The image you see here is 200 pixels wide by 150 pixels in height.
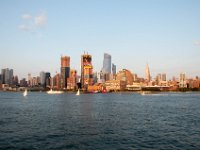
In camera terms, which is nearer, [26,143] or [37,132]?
[26,143]

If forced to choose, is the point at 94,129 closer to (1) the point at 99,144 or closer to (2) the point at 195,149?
(1) the point at 99,144

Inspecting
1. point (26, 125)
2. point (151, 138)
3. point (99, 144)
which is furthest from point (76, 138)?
point (26, 125)

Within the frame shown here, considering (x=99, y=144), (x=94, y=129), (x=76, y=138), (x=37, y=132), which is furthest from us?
(x=94, y=129)

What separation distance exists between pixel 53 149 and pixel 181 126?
30.3m

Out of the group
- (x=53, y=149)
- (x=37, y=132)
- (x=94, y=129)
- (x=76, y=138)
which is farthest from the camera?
(x=94, y=129)

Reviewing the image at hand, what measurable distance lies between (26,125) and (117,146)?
82.2 feet

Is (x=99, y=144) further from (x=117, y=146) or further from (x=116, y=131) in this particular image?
(x=116, y=131)

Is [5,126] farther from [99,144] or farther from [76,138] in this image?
[99,144]

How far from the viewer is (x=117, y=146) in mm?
40812

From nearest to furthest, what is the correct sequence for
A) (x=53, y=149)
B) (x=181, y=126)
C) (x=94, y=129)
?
(x=53, y=149) < (x=94, y=129) < (x=181, y=126)

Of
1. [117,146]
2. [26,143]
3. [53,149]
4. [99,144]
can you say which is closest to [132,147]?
[117,146]

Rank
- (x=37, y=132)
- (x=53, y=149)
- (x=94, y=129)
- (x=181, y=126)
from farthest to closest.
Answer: (x=181, y=126) < (x=94, y=129) < (x=37, y=132) < (x=53, y=149)

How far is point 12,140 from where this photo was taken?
43.8m

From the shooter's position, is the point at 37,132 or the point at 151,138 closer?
the point at 151,138
